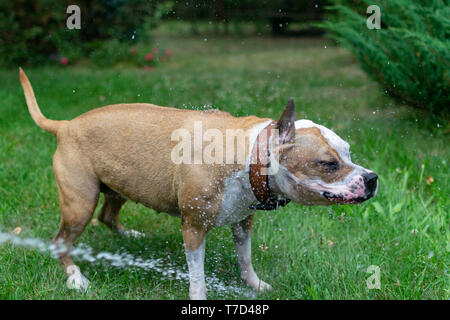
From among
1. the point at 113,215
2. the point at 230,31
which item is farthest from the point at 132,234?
the point at 230,31

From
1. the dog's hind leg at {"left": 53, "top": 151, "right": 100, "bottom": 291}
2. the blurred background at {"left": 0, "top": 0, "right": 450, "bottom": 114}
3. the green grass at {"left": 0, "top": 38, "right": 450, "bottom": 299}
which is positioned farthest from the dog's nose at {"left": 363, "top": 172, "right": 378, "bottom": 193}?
the blurred background at {"left": 0, "top": 0, "right": 450, "bottom": 114}

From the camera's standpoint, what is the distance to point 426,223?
3277mm

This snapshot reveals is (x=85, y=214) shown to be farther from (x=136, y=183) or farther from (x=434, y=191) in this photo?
(x=434, y=191)

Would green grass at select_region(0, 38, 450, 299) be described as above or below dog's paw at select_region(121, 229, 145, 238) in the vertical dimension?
above

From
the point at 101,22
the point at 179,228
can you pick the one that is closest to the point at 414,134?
the point at 179,228

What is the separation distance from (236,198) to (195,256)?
0.38 meters

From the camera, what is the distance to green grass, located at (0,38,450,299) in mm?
2719

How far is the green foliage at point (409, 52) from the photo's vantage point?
4246 millimetres

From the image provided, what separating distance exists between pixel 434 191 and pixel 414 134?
96 cm

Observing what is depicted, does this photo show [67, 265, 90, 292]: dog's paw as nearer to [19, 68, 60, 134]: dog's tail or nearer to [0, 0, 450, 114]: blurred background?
[19, 68, 60, 134]: dog's tail

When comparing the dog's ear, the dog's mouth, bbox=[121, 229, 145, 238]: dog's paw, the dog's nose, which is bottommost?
bbox=[121, 229, 145, 238]: dog's paw

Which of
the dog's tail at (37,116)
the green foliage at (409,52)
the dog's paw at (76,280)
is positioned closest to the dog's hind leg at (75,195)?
the dog's paw at (76,280)

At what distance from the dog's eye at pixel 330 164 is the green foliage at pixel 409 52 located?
7.59 ft

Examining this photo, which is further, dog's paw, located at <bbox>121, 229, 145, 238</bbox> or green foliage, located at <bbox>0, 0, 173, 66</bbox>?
green foliage, located at <bbox>0, 0, 173, 66</bbox>
